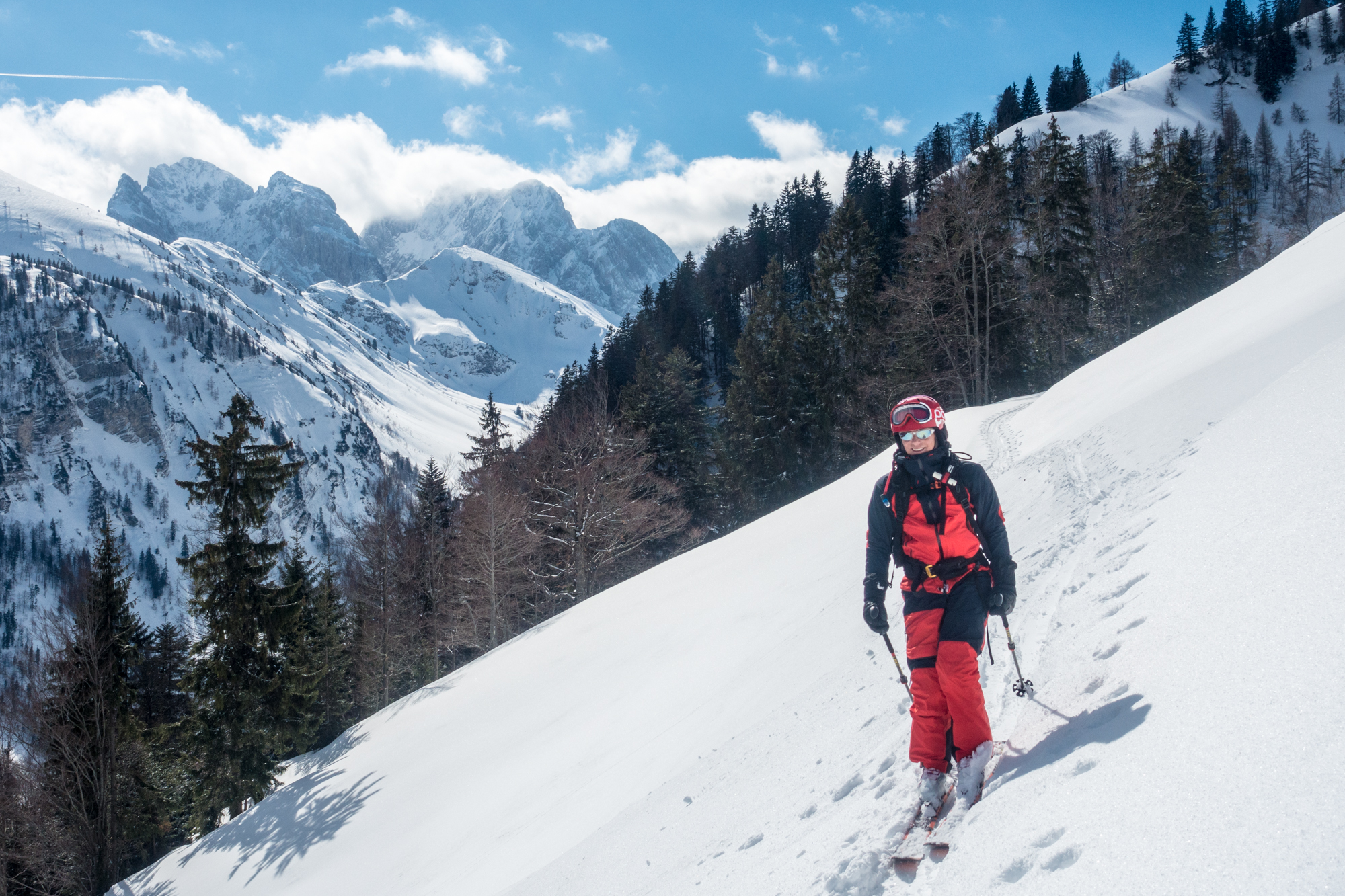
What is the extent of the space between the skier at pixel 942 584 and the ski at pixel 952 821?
4cm

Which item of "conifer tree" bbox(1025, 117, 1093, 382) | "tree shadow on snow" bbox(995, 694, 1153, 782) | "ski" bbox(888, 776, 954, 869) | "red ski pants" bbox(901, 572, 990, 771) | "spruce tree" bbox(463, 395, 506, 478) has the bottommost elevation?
"ski" bbox(888, 776, 954, 869)

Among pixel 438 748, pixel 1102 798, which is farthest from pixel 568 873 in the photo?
pixel 438 748

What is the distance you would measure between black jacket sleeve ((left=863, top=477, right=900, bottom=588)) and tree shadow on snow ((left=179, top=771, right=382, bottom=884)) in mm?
10672

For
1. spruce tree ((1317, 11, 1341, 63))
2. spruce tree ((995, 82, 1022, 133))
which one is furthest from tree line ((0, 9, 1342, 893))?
spruce tree ((1317, 11, 1341, 63))

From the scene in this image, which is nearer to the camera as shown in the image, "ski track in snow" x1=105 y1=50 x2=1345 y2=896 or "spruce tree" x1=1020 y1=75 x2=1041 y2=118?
"ski track in snow" x1=105 y1=50 x2=1345 y2=896

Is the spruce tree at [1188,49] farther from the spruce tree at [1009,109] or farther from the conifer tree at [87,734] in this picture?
the conifer tree at [87,734]

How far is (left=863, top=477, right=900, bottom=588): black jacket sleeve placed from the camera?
156 inches

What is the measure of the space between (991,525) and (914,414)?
0.77 meters

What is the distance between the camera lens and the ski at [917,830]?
3240mm

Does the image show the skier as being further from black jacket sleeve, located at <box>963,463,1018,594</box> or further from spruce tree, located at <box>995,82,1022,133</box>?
spruce tree, located at <box>995,82,1022,133</box>

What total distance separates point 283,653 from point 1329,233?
1087 inches

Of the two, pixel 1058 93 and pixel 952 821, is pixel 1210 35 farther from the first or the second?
pixel 952 821

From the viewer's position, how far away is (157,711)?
1214 inches

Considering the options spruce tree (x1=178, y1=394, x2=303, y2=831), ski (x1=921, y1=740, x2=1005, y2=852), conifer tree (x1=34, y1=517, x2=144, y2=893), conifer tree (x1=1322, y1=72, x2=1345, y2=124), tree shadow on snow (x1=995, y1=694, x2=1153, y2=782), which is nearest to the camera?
tree shadow on snow (x1=995, y1=694, x2=1153, y2=782)
